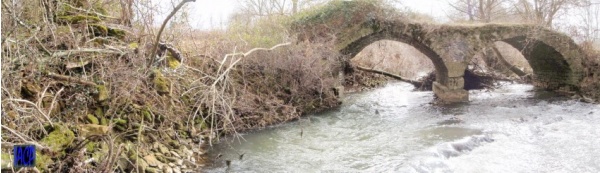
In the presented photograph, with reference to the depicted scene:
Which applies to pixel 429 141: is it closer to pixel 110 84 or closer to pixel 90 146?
pixel 110 84

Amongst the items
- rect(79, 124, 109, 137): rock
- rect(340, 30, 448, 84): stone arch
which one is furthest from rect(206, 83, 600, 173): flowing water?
rect(79, 124, 109, 137): rock

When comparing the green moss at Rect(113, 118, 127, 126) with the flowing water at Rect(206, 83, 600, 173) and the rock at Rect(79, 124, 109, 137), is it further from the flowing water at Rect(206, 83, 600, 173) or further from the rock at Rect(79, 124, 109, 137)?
the flowing water at Rect(206, 83, 600, 173)

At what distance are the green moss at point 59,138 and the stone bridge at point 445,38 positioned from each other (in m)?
8.22

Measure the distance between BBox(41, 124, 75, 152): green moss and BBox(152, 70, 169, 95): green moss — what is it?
250 centimetres

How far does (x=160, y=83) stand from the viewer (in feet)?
25.5

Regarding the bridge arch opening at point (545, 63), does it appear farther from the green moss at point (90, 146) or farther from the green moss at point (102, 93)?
the green moss at point (90, 146)

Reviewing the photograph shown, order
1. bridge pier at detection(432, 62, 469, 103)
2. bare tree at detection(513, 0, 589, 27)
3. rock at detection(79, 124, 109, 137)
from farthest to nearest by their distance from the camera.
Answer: bare tree at detection(513, 0, 589, 27) < bridge pier at detection(432, 62, 469, 103) < rock at detection(79, 124, 109, 137)

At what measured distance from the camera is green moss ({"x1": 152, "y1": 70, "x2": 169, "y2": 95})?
7.64 m

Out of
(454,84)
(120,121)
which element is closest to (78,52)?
(120,121)

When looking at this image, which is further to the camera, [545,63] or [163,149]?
[545,63]

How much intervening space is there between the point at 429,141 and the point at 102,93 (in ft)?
19.6

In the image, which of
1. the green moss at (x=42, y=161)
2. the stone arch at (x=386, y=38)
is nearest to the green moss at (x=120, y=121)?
the green moss at (x=42, y=161)

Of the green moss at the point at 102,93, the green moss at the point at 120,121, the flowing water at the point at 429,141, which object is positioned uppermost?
the green moss at the point at 102,93

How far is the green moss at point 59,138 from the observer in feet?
15.6
